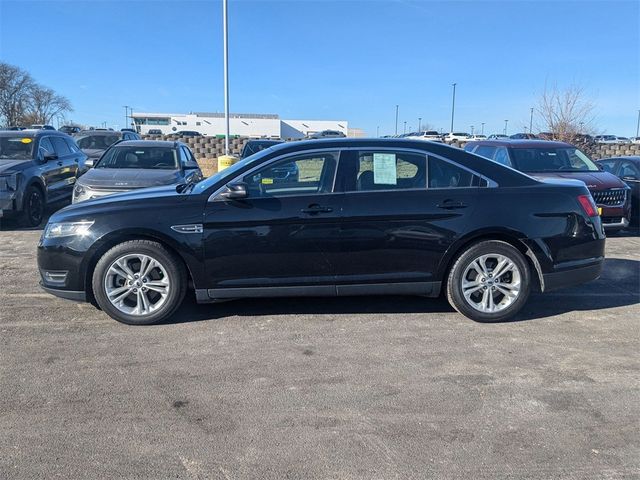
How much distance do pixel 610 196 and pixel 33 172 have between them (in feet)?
33.9

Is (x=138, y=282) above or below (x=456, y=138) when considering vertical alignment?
below

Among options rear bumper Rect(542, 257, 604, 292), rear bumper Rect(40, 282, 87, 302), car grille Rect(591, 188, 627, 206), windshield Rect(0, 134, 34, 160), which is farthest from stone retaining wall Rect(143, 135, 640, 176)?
rear bumper Rect(542, 257, 604, 292)

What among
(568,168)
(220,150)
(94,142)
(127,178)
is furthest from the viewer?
(220,150)

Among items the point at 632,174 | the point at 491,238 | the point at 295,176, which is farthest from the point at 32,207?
the point at 632,174

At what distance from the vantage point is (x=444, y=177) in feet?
16.1

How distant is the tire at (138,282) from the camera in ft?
15.1

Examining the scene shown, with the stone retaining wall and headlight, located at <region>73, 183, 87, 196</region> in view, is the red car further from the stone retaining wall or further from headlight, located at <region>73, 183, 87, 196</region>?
the stone retaining wall

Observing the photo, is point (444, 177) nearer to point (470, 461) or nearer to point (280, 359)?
point (280, 359)

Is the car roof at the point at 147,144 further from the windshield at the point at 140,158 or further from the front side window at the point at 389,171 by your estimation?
the front side window at the point at 389,171

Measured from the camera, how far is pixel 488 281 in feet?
15.9

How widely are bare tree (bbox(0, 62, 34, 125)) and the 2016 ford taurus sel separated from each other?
73.2m

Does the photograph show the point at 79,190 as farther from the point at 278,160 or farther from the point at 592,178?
the point at 592,178

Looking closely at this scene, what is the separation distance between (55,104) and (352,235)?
278 ft

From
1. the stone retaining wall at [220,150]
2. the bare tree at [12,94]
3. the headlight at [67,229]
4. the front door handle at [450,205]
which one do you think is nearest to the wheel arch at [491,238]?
the front door handle at [450,205]
